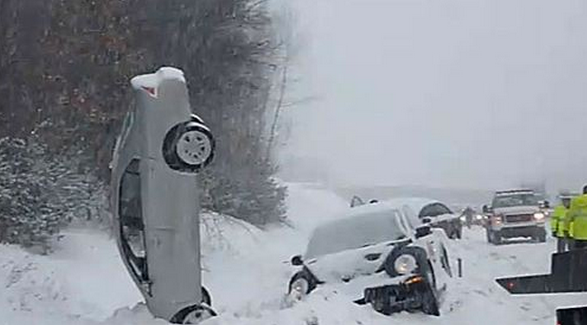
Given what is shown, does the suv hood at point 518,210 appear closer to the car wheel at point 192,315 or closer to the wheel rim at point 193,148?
the car wheel at point 192,315

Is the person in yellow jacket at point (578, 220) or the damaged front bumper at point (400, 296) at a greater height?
the person in yellow jacket at point (578, 220)

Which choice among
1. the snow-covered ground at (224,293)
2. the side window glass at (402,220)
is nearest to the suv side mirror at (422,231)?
the side window glass at (402,220)

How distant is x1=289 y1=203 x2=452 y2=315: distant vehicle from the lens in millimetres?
12867

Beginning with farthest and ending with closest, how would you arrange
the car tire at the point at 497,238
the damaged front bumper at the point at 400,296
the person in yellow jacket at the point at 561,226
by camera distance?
the car tire at the point at 497,238 → the person in yellow jacket at the point at 561,226 → the damaged front bumper at the point at 400,296

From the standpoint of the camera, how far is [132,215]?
1069 centimetres

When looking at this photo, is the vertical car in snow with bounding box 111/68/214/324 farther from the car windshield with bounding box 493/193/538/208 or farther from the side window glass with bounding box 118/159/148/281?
the car windshield with bounding box 493/193/538/208

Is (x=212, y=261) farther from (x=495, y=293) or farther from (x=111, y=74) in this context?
(x=495, y=293)

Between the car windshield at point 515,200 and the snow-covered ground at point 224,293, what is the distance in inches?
345

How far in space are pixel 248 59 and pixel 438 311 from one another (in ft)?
39.1

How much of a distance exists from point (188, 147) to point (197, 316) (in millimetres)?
1571

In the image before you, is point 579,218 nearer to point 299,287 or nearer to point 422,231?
point 422,231

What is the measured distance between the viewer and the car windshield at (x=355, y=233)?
1426cm

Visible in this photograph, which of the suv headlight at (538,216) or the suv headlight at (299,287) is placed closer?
the suv headlight at (299,287)

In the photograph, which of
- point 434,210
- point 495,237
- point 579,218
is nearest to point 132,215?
point 579,218
